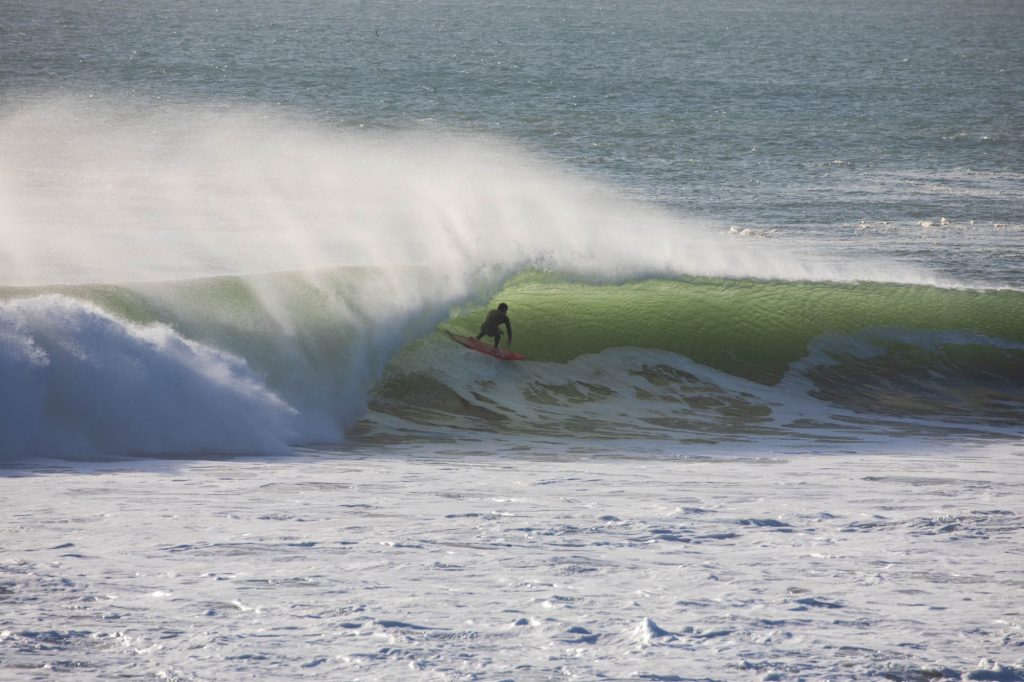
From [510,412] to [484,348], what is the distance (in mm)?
1345

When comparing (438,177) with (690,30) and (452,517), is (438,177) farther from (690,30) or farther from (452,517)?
(690,30)

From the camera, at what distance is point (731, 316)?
15.6 metres

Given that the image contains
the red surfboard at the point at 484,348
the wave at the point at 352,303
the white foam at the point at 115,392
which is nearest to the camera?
the white foam at the point at 115,392

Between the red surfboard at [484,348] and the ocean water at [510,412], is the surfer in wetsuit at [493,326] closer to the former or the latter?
the red surfboard at [484,348]

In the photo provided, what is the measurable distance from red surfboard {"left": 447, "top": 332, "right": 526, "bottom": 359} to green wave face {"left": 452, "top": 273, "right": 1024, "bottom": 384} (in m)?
0.37

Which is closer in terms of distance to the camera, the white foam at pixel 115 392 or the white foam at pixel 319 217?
the white foam at pixel 115 392

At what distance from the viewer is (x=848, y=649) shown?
5617mm

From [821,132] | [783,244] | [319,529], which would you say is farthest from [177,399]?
[821,132]

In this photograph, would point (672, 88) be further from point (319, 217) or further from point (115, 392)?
point (115, 392)

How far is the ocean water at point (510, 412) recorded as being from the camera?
5844 millimetres

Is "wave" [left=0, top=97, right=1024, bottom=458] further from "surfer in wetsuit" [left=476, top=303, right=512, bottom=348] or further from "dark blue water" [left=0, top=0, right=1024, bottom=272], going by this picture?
"dark blue water" [left=0, top=0, right=1024, bottom=272]

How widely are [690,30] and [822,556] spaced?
83.5 meters

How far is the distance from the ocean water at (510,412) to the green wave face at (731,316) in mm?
70

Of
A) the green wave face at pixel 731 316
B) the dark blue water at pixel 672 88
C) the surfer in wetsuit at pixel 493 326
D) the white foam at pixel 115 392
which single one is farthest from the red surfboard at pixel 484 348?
the dark blue water at pixel 672 88
